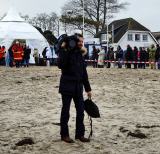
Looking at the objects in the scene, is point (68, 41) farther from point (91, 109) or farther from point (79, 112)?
point (91, 109)

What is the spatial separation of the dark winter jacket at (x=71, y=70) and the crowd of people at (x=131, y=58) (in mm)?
24866

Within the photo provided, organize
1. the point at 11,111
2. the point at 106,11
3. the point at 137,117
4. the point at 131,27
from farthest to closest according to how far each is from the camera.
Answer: the point at 131,27 → the point at 106,11 → the point at 11,111 → the point at 137,117

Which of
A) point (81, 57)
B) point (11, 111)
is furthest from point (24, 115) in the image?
point (81, 57)

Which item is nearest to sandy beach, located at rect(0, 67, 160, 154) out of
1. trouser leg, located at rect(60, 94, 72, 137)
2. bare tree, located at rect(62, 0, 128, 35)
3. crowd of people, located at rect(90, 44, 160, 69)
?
trouser leg, located at rect(60, 94, 72, 137)

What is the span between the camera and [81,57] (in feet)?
25.8

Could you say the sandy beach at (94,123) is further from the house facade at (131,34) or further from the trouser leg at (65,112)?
the house facade at (131,34)

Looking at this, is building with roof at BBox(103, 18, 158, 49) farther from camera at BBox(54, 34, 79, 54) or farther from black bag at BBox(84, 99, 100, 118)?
camera at BBox(54, 34, 79, 54)

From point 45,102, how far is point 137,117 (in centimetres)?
300

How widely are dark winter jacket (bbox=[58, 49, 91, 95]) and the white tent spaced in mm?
33416

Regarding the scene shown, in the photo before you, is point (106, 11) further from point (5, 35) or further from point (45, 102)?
point (45, 102)

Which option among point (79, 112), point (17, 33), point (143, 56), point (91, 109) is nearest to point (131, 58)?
point (143, 56)

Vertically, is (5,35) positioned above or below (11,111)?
above

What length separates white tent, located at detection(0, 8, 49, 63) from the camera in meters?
40.9

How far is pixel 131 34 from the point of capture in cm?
8662
